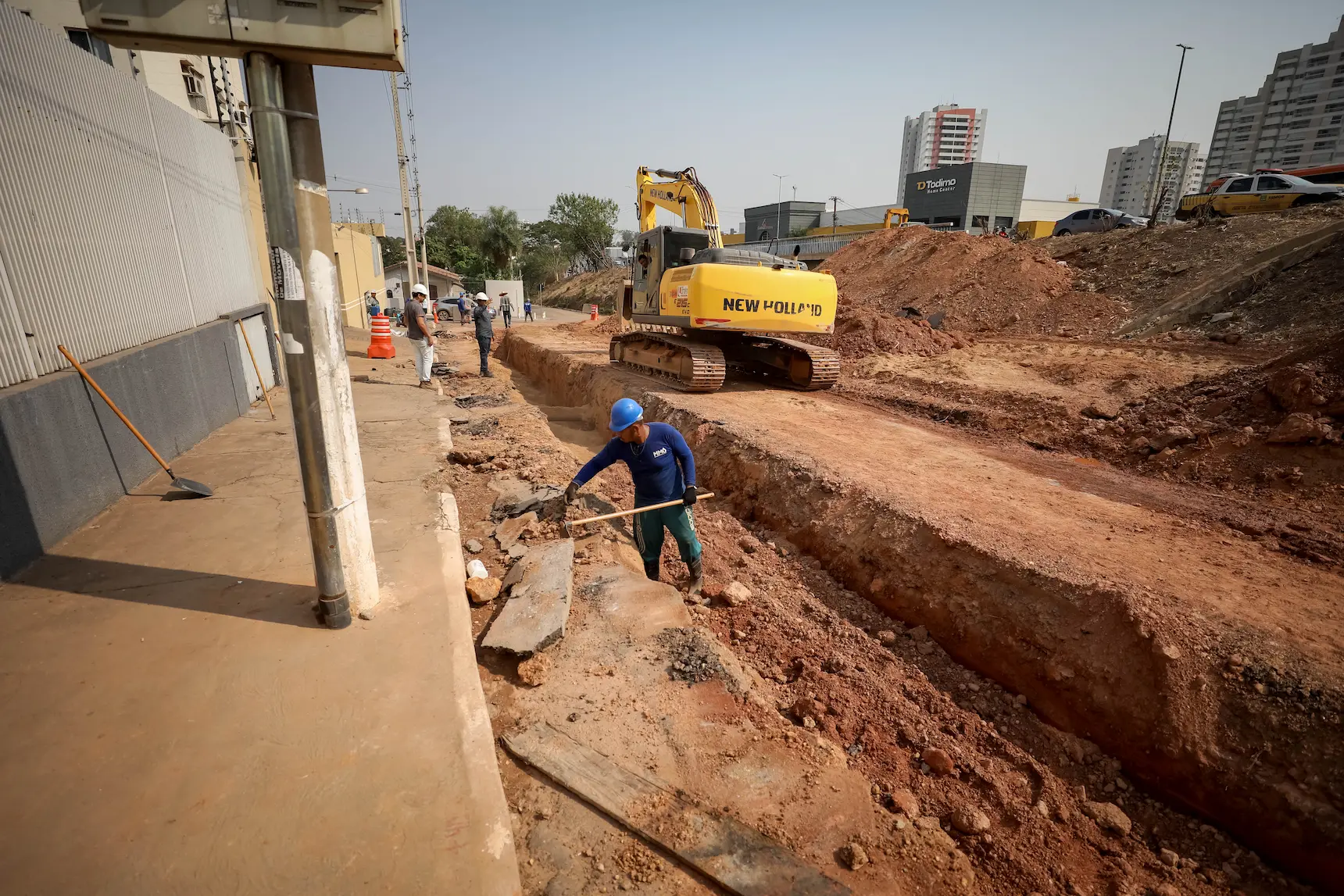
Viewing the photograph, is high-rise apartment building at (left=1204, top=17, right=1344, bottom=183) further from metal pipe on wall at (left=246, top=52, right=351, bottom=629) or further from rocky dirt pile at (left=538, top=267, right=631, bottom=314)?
metal pipe on wall at (left=246, top=52, right=351, bottom=629)

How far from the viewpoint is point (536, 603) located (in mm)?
3984

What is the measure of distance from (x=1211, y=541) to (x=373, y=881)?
597 centimetres

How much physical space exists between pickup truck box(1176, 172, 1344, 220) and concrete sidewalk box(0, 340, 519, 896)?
23882 mm

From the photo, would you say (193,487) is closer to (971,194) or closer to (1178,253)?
(1178,253)

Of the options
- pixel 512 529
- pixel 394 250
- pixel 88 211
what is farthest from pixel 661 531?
pixel 394 250

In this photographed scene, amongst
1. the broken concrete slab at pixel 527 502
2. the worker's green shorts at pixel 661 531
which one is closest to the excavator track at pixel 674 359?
the broken concrete slab at pixel 527 502

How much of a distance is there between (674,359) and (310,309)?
26.0 feet

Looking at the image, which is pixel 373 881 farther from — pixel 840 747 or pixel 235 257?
pixel 235 257

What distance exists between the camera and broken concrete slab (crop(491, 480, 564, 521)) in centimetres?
551

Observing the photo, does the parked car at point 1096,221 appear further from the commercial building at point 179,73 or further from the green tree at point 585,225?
the green tree at point 585,225

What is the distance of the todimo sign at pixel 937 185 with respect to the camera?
4363cm

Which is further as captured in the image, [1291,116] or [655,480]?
[1291,116]

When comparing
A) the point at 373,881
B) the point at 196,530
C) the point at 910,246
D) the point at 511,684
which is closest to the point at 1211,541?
the point at 511,684

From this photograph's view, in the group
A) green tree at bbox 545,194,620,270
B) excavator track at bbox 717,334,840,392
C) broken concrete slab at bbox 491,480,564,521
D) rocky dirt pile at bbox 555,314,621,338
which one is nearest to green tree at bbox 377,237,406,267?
green tree at bbox 545,194,620,270
